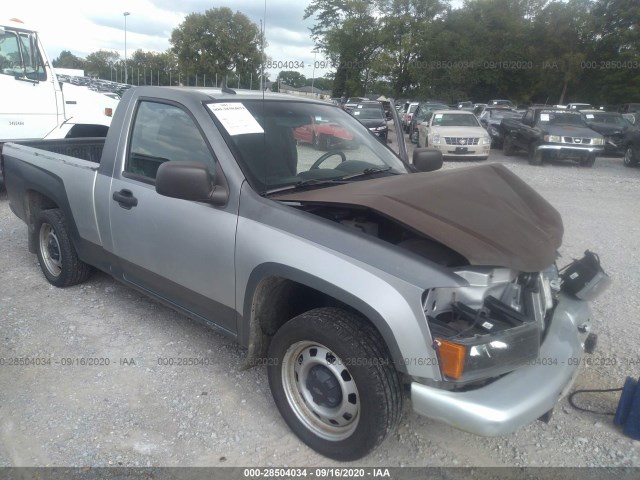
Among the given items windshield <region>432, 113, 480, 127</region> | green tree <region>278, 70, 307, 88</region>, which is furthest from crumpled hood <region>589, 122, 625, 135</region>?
green tree <region>278, 70, 307, 88</region>

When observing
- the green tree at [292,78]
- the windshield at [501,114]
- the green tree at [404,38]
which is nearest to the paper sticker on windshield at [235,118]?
the green tree at [292,78]

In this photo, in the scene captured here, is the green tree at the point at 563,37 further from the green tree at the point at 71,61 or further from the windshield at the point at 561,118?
the green tree at the point at 71,61

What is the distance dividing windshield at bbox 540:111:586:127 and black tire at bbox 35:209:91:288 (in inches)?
585

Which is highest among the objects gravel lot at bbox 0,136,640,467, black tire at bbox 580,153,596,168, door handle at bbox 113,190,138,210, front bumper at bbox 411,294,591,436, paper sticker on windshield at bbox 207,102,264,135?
paper sticker on windshield at bbox 207,102,264,135

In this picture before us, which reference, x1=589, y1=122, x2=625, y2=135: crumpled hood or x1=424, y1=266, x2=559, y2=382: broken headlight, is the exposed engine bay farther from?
x1=589, y1=122, x2=625, y2=135: crumpled hood

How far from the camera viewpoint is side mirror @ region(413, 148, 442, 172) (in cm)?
451

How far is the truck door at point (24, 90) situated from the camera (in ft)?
27.3

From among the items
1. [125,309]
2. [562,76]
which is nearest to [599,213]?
[125,309]

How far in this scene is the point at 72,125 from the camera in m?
9.08

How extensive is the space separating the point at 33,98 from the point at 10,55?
0.69m

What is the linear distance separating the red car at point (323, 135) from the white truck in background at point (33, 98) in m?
6.31

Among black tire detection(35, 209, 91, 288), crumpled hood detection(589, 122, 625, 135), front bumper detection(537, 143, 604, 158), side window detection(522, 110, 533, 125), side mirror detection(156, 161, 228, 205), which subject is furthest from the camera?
crumpled hood detection(589, 122, 625, 135)

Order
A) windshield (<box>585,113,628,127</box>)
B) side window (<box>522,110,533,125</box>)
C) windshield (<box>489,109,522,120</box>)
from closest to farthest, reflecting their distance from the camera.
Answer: side window (<box>522,110,533,125</box>), windshield (<box>585,113,628,127</box>), windshield (<box>489,109,522,120</box>)

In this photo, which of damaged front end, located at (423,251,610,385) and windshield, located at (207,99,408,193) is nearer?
damaged front end, located at (423,251,610,385)
